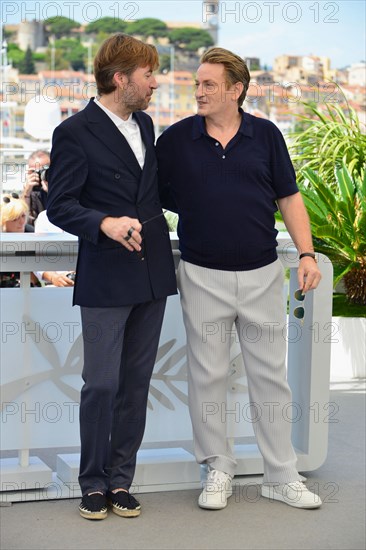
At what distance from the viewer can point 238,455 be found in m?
4.18

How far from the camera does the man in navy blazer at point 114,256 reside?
11.4ft

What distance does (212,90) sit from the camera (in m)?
3.67

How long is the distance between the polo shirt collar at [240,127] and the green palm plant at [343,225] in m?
2.86

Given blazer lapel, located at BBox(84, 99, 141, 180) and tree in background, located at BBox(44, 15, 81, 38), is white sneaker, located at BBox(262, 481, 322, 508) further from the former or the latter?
tree in background, located at BBox(44, 15, 81, 38)

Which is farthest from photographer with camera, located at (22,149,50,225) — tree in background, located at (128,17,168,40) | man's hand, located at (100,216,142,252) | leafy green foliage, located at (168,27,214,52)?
leafy green foliage, located at (168,27,214,52)

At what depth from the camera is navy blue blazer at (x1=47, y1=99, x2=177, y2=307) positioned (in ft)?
11.3

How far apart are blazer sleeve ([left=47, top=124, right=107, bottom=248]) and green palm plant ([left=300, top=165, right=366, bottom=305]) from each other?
332 cm

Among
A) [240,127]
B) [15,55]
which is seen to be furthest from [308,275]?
[15,55]

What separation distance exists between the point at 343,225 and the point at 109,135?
3.40 m

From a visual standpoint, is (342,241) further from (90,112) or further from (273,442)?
(90,112)

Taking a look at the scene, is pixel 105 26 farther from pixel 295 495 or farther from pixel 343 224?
pixel 295 495

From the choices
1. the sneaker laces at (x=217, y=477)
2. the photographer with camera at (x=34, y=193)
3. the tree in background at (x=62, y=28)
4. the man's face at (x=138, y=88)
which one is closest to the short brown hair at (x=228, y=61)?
the man's face at (x=138, y=88)

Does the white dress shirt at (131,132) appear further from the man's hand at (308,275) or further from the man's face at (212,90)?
the man's hand at (308,275)

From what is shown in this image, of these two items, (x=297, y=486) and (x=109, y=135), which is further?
(x=297, y=486)
